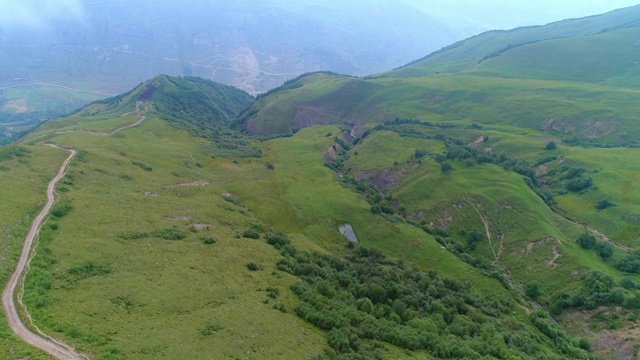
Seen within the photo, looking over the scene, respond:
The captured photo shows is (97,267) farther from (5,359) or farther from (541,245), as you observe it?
(541,245)

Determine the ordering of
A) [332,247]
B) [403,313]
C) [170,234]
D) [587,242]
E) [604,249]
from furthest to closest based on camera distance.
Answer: [332,247] → [587,242] → [604,249] → [170,234] → [403,313]

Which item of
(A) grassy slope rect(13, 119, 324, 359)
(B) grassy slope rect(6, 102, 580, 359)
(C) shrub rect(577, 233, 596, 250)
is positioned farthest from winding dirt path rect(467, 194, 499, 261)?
(A) grassy slope rect(13, 119, 324, 359)

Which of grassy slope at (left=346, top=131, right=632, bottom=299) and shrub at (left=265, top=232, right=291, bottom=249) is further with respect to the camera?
grassy slope at (left=346, top=131, right=632, bottom=299)

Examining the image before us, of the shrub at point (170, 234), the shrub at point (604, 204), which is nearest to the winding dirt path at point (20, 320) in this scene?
the shrub at point (170, 234)

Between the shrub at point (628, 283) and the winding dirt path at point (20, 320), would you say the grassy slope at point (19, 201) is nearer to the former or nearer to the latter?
the winding dirt path at point (20, 320)

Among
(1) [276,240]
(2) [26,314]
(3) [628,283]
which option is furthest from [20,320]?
(3) [628,283]

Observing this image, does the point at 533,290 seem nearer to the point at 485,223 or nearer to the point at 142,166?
the point at 485,223

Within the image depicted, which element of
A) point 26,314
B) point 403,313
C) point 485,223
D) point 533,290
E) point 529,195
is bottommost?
point 533,290

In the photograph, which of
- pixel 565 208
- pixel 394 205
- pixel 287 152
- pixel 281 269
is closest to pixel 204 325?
pixel 281 269

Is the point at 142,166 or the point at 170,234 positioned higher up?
the point at 142,166

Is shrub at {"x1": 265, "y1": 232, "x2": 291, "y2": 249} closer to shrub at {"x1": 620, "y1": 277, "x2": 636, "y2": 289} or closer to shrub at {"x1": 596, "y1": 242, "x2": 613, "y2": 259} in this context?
shrub at {"x1": 620, "y1": 277, "x2": 636, "y2": 289}

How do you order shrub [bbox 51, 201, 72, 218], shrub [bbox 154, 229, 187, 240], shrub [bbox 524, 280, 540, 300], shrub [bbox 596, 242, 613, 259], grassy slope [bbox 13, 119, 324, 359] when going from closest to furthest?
grassy slope [bbox 13, 119, 324, 359] < shrub [bbox 51, 201, 72, 218] < shrub [bbox 154, 229, 187, 240] < shrub [bbox 524, 280, 540, 300] < shrub [bbox 596, 242, 613, 259]
